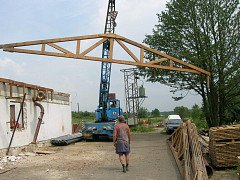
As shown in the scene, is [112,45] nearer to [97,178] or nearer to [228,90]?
[97,178]

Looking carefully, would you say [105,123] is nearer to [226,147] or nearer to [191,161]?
[226,147]

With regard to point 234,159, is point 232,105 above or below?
above

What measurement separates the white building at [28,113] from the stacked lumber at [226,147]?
9.46 meters

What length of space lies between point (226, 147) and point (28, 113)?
11.5 metres

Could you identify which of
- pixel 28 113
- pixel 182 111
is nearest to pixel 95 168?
pixel 28 113

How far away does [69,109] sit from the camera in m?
26.7

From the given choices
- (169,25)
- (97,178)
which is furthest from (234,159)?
(169,25)

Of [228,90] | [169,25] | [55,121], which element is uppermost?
[169,25]

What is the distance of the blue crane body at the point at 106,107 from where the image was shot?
22844 mm

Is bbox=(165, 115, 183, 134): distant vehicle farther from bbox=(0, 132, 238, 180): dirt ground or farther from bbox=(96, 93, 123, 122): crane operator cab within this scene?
bbox=(0, 132, 238, 180): dirt ground

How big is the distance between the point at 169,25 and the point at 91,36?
1017cm

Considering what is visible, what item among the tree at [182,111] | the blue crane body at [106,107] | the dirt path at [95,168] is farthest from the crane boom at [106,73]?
the tree at [182,111]

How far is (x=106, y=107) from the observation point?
25.2 m

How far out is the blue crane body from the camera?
22.8 metres
